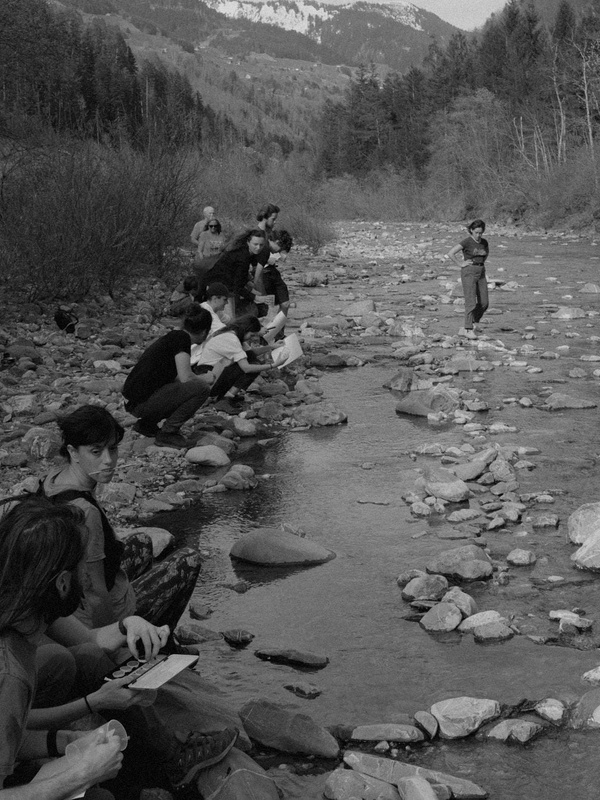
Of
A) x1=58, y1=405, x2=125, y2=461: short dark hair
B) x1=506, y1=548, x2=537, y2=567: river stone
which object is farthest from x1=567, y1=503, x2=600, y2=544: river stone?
x1=58, y1=405, x2=125, y2=461: short dark hair

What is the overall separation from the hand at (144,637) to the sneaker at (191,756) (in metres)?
0.33

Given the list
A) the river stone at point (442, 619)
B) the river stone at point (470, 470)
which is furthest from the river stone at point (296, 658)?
the river stone at point (470, 470)

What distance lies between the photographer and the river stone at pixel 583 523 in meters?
5.46

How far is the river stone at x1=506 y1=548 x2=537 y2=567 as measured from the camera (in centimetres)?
523

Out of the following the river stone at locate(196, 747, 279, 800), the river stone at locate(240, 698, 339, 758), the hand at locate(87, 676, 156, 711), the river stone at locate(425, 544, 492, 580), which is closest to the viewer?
the hand at locate(87, 676, 156, 711)

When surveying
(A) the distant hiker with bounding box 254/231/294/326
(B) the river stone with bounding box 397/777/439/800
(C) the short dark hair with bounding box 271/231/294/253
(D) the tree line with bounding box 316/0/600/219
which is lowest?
(B) the river stone with bounding box 397/777/439/800

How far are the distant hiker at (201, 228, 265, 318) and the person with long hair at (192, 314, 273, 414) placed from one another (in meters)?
1.11

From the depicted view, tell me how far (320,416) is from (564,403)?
2.20 m

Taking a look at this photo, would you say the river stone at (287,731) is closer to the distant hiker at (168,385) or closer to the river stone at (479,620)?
the river stone at (479,620)

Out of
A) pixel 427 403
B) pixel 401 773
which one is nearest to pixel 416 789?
pixel 401 773

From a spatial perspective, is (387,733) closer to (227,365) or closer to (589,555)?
(589,555)

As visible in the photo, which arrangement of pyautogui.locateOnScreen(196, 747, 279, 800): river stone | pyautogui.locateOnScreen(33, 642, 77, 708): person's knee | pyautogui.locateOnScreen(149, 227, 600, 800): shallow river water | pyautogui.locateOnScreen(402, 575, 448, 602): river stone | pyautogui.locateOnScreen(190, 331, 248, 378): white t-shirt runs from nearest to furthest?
pyautogui.locateOnScreen(33, 642, 77, 708): person's knee < pyautogui.locateOnScreen(196, 747, 279, 800): river stone < pyautogui.locateOnScreen(149, 227, 600, 800): shallow river water < pyautogui.locateOnScreen(402, 575, 448, 602): river stone < pyautogui.locateOnScreen(190, 331, 248, 378): white t-shirt

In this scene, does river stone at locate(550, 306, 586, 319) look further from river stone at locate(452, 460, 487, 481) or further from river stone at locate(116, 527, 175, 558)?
river stone at locate(116, 527, 175, 558)

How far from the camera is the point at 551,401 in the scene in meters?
8.73
